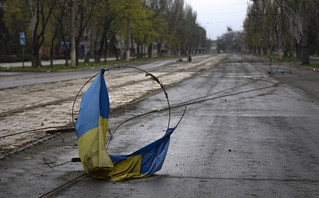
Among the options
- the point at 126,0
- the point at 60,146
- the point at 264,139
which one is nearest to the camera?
the point at 60,146

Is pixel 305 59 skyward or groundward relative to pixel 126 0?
groundward

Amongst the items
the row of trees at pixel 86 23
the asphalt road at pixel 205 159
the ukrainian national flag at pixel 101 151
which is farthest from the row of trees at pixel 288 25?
the ukrainian national flag at pixel 101 151

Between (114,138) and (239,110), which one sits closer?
(114,138)

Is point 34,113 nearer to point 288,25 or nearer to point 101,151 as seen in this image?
point 101,151

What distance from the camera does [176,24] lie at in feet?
368

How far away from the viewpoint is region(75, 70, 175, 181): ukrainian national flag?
6.15m

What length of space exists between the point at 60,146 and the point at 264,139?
353 cm

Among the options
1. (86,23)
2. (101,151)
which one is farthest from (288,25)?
(101,151)

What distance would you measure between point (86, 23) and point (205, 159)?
44095 millimetres

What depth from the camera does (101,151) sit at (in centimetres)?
614

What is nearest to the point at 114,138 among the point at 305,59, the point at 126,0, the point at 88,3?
the point at 305,59

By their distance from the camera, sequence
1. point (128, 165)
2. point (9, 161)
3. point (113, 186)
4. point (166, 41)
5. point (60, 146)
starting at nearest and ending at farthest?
point (113, 186) < point (128, 165) < point (9, 161) < point (60, 146) < point (166, 41)

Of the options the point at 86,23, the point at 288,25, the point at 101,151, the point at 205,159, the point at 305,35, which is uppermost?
the point at 288,25

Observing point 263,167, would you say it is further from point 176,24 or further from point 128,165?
point 176,24
